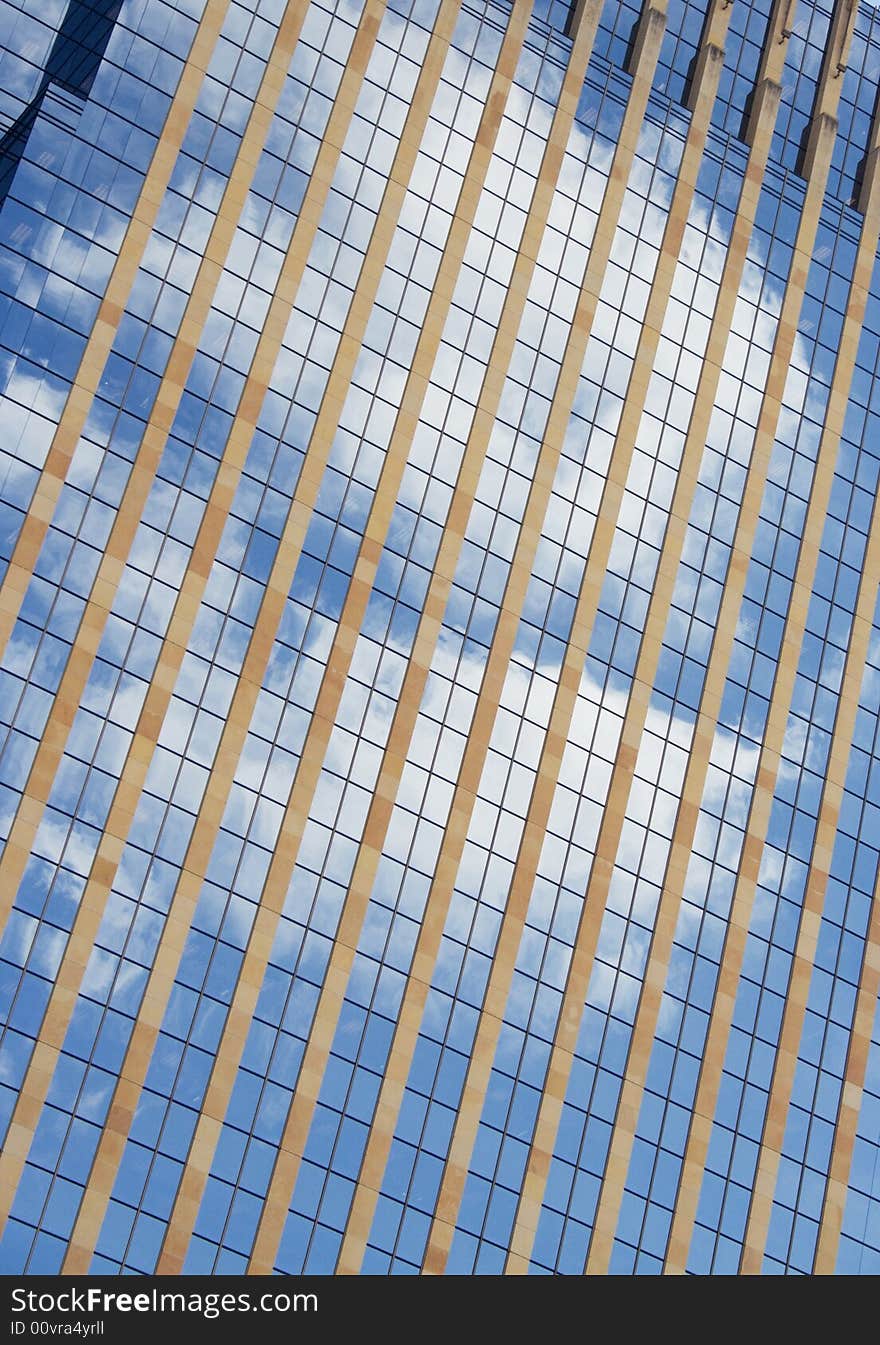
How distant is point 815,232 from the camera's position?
9744cm

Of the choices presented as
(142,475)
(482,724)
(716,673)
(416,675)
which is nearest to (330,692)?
(416,675)

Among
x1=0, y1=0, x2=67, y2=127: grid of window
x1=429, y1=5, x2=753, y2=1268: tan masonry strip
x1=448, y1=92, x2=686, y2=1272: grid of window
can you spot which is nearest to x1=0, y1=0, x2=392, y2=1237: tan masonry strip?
x1=0, y1=0, x2=67, y2=127: grid of window

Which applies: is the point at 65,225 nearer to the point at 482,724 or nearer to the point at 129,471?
the point at 129,471

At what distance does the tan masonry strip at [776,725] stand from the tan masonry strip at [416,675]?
1421cm

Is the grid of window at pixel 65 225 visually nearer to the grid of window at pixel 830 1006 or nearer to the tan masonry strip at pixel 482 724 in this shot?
the tan masonry strip at pixel 482 724

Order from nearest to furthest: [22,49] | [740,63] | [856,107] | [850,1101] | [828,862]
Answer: [22,49] → [850,1101] → [828,862] → [740,63] → [856,107]

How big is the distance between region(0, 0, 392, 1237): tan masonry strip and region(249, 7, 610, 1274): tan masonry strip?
7371 millimetres

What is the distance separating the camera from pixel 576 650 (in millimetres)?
85375

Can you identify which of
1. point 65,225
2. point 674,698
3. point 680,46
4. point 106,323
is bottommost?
point 674,698

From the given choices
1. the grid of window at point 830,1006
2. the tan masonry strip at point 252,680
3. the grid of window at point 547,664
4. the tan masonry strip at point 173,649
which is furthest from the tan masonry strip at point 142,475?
the grid of window at point 830,1006

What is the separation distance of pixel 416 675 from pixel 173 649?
10617 millimetres
